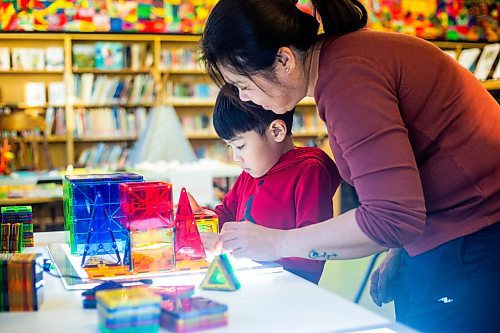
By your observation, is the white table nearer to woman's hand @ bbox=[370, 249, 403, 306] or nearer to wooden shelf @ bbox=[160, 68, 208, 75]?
woman's hand @ bbox=[370, 249, 403, 306]

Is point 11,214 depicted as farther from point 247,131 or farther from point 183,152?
point 183,152

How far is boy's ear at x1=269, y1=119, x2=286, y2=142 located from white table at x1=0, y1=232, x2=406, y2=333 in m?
0.63

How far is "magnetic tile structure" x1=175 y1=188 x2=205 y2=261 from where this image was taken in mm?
1297

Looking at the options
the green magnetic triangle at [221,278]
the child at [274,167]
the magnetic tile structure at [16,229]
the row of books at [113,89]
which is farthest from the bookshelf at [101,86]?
the green magnetic triangle at [221,278]

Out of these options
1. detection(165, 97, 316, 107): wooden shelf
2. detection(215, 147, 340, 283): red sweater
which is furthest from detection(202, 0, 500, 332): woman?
detection(165, 97, 316, 107): wooden shelf

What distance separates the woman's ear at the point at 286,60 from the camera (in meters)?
1.12

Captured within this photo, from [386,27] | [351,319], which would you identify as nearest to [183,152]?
[351,319]

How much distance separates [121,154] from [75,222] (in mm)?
5221

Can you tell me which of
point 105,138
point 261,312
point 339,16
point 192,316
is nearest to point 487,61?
point 105,138

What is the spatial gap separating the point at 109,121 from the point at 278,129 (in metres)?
5.00

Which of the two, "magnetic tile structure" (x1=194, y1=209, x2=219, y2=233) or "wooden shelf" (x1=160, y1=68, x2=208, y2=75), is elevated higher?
"magnetic tile structure" (x1=194, y1=209, x2=219, y2=233)

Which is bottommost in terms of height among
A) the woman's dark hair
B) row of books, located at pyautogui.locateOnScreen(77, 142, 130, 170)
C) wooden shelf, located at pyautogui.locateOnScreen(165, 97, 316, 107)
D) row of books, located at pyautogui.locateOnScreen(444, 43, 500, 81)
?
row of books, located at pyautogui.locateOnScreen(77, 142, 130, 170)

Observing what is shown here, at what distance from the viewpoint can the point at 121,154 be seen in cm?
655

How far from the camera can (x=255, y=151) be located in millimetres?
1753
